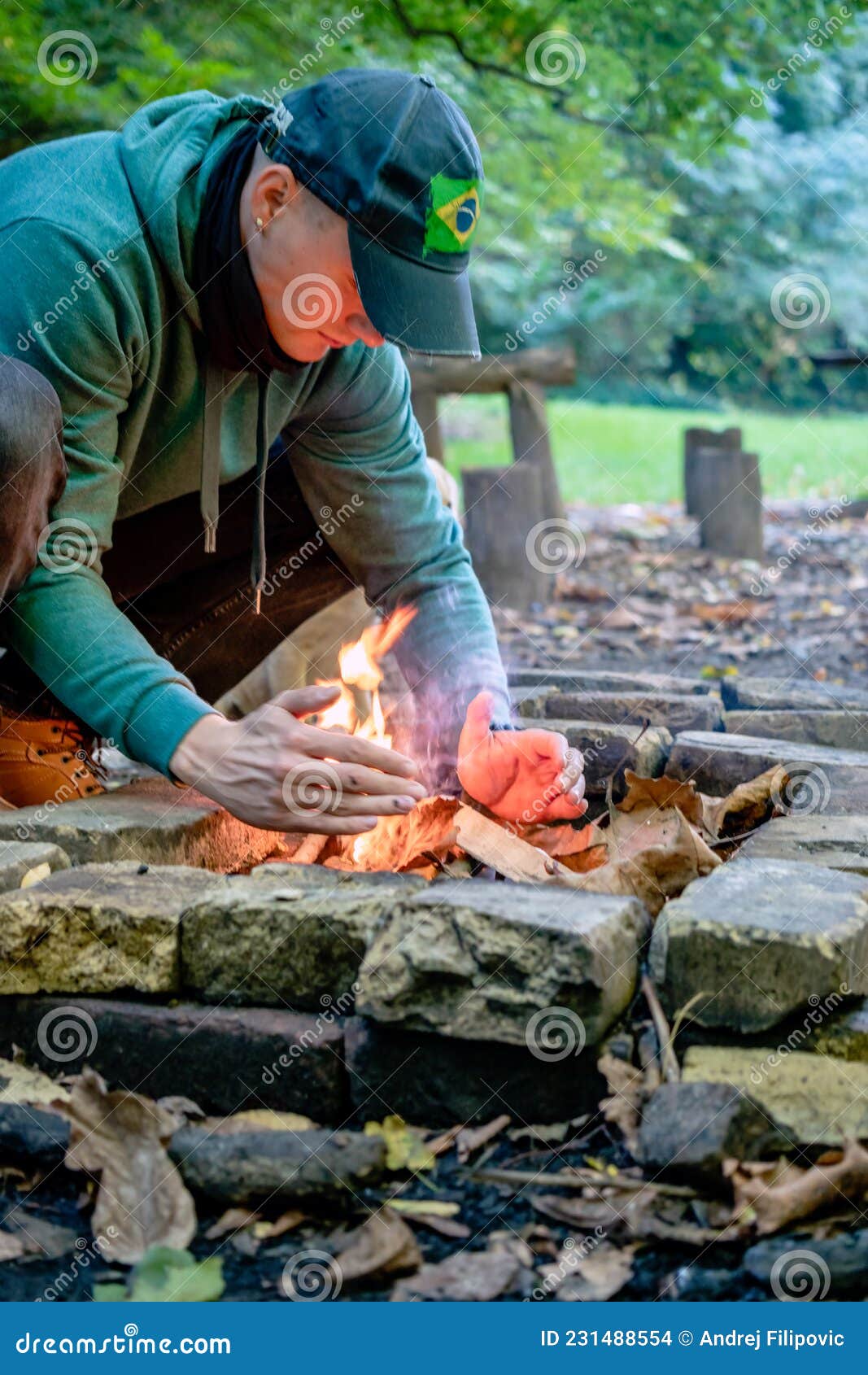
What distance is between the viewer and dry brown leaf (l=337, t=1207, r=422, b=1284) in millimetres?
1677

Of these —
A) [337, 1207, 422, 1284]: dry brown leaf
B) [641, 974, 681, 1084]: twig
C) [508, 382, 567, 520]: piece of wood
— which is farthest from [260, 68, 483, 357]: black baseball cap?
[508, 382, 567, 520]: piece of wood

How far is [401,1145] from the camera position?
1956mm

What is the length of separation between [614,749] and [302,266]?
1.24 meters

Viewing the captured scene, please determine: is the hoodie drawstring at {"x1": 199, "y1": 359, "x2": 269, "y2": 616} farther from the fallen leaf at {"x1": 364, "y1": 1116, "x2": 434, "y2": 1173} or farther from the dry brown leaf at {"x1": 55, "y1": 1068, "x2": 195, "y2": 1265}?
the fallen leaf at {"x1": 364, "y1": 1116, "x2": 434, "y2": 1173}

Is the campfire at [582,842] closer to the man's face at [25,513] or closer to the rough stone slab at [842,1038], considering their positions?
the rough stone slab at [842,1038]

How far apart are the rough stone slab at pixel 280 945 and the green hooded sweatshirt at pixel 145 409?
398mm

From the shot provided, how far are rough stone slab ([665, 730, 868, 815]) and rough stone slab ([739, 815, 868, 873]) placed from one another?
0.53ft

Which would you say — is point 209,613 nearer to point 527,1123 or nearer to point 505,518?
point 527,1123

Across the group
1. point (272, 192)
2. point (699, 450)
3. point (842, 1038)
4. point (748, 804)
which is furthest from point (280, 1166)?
point (699, 450)

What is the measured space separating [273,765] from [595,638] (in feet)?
11.1

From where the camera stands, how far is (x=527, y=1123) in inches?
78.0

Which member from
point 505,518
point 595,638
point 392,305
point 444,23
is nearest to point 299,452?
point 392,305

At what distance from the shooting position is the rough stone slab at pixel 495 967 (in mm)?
1902

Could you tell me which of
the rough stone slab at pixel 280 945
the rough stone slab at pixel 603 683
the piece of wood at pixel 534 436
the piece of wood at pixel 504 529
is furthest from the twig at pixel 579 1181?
the piece of wood at pixel 534 436
